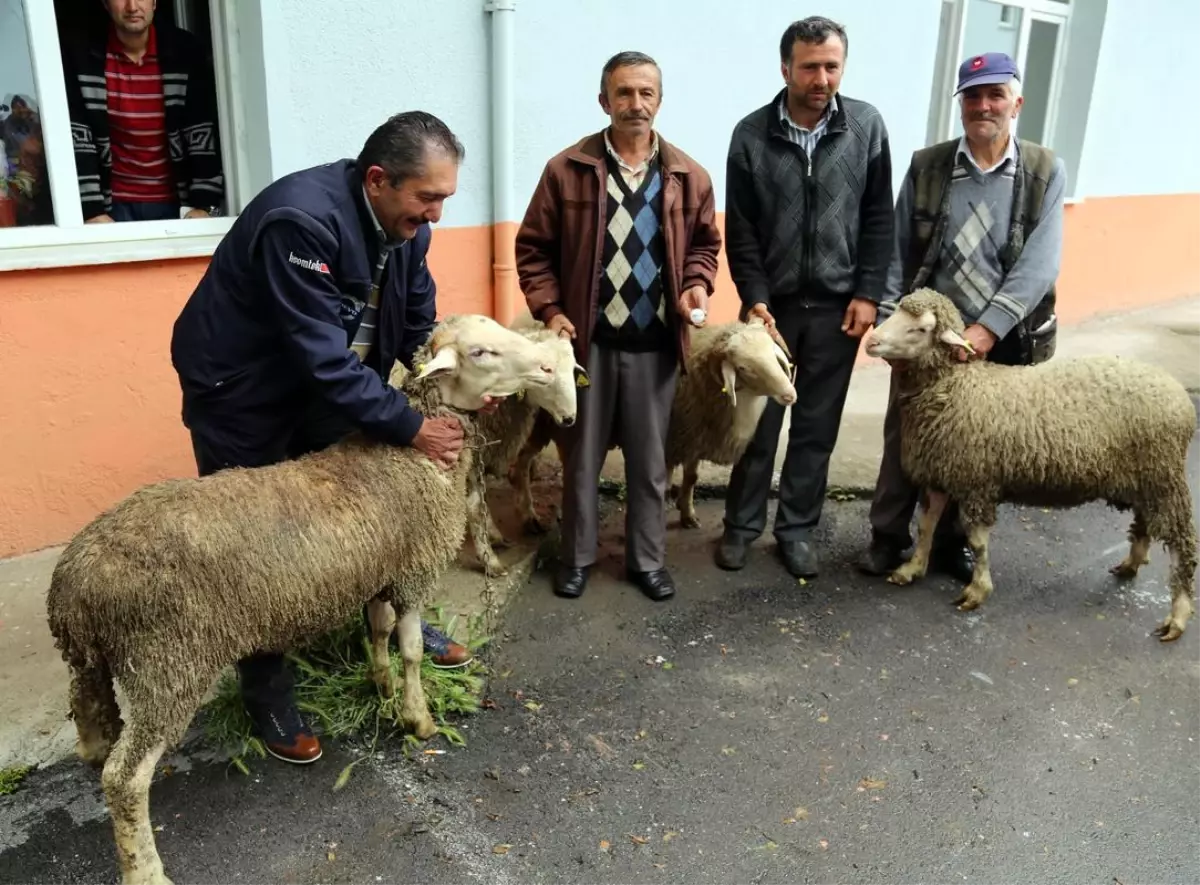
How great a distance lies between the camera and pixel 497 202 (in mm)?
5391

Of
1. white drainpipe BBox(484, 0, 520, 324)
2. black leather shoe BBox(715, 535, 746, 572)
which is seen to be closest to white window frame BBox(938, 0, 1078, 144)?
white drainpipe BBox(484, 0, 520, 324)

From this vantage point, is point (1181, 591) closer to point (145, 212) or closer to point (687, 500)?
point (687, 500)

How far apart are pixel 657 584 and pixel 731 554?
1.71 feet

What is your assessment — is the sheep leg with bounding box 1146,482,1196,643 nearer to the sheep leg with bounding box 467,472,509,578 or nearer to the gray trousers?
the gray trousers

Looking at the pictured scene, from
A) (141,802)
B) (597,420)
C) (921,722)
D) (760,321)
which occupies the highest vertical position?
(760,321)

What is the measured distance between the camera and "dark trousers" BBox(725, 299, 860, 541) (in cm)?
430

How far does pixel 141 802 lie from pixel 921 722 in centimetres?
260

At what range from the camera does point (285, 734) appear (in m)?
3.02

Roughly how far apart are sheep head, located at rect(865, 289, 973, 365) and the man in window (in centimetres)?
330

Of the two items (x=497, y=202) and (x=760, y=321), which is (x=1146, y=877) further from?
(x=497, y=202)

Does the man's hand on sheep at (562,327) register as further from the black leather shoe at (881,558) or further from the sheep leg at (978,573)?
the sheep leg at (978,573)

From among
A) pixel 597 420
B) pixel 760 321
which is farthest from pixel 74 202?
pixel 760 321

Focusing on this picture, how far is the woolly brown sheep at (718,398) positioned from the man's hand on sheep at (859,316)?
0.32 meters

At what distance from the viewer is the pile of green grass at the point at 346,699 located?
3125 millimetres
